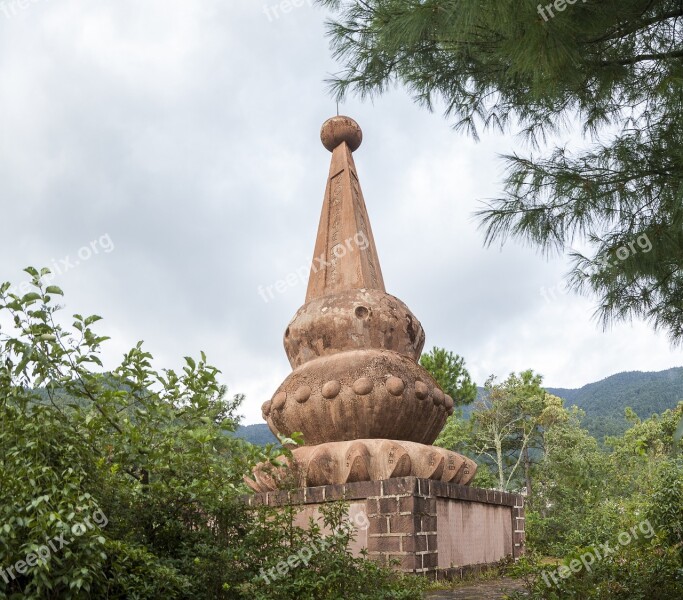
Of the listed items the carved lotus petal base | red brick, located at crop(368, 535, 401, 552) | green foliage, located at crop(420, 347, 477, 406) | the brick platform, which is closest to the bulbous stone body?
the carved lotus petal base

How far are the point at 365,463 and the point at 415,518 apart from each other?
0.66 meters

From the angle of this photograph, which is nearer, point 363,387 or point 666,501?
point 363,387

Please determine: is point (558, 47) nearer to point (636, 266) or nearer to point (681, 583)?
point (636, 266)

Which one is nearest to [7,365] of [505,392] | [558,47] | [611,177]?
[558,47]

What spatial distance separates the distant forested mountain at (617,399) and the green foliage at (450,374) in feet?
99.4

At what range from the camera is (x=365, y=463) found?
5.46 m

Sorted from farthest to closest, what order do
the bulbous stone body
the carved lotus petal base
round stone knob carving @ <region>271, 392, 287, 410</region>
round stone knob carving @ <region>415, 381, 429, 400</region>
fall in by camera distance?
the bulbous stone body → round stone knob carving @ <region>271, 392, 287, 410</region> → round stone knob carving @ <region>415, 381, 429, 400</region> → the carved lotus petal base

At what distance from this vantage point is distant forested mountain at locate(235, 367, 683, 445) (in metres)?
55.7

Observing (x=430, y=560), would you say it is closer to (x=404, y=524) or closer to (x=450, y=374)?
(x=404, y=524)

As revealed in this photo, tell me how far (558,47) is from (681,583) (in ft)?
10.0

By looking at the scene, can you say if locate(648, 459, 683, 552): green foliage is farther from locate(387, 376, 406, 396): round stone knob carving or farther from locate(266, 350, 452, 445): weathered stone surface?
locate(387, 376, 406, 396): round stone knob carving

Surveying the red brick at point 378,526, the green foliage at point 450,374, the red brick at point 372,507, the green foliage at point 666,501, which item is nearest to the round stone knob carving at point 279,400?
the red brick at point 372,507

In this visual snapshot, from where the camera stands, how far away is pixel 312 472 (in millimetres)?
5574

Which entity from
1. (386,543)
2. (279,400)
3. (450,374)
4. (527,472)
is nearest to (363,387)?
(279,400)
